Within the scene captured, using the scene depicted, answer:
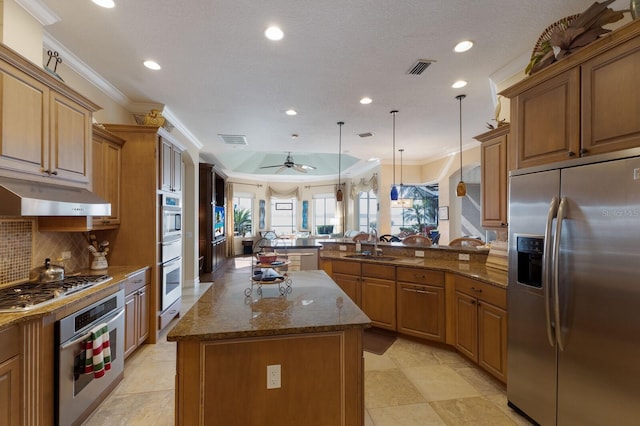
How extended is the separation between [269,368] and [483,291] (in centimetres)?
208

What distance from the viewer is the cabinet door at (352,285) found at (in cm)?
375

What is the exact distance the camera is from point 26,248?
234 centimetres

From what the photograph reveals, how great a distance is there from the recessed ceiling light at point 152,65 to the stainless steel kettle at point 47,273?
6.76ft

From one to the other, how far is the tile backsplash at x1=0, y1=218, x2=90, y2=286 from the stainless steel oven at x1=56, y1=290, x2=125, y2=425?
0.68 m

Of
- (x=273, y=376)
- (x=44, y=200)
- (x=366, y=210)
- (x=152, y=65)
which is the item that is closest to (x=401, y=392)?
(x=273, y=376)

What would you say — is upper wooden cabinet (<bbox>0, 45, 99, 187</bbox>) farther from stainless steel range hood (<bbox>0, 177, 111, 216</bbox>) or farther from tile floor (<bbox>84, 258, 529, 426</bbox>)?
tile floor (<bbox>84, 258, 529, 426</bbox>)

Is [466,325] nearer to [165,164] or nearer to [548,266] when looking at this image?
[548,266]

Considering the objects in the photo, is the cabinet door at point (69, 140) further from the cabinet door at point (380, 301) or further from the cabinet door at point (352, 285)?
the cabinet door at point (380, 301)

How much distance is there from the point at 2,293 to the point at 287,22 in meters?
2.84

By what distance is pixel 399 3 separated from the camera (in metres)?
2.10

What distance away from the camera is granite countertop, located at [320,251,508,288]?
8.47ft

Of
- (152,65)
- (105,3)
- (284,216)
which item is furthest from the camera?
(284,216)

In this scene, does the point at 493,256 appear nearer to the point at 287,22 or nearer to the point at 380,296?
the point at 380,296

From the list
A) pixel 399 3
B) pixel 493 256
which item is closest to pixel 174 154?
pixel 399 3
